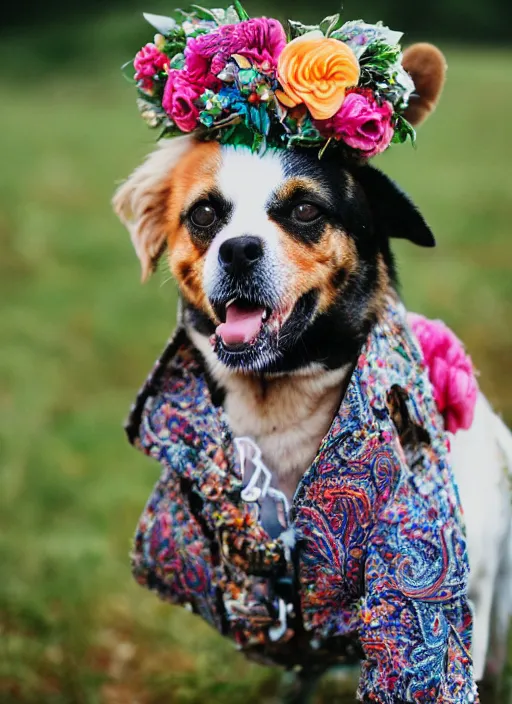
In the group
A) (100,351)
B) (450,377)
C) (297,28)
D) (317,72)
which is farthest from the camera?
(100,351)

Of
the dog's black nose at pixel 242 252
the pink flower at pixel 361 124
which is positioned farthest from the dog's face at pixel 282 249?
Result: the pink flower at pixel 361 124

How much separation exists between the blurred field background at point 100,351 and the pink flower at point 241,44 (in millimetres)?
611

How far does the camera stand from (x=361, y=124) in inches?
84.1

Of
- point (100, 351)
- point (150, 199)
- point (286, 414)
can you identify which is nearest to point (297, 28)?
point (150, 199)

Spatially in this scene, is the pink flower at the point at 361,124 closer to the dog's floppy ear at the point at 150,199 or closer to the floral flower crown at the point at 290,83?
the floral flower crown at the point at 290,83

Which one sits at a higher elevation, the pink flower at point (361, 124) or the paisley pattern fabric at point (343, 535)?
the pink flower at point (361, 124)

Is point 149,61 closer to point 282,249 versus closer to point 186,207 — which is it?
point 186,207

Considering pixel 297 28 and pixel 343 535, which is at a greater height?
pixel 297 28

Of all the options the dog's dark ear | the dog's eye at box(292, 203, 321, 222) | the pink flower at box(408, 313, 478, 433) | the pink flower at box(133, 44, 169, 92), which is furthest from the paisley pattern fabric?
the pink flower at box(133, 44, 169, 92)

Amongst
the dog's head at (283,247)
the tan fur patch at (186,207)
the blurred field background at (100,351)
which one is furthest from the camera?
the blurred field background at (100,351)

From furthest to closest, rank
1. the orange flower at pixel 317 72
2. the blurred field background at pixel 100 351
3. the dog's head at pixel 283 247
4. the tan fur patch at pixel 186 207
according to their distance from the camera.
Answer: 1. the blurred field background at pixel 100 351
2. the tan fur patch at pixel 186 207
3. the dog's head at pixel 283 247
4. the orange flower at pixel 317 72

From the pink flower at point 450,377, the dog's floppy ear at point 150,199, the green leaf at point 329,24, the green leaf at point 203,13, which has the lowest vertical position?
the pink flower at point 450,377

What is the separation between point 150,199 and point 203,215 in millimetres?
247

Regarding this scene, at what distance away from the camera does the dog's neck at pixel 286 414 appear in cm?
241
